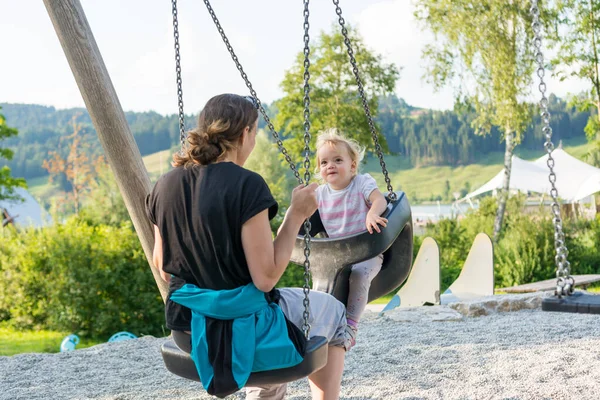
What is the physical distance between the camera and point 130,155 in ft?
12.1

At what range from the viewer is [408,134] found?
84500mm

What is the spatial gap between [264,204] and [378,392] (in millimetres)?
2039

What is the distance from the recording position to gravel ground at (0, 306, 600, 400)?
3.67 m

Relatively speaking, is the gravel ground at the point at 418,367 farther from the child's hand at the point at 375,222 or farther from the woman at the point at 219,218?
the woman at the point at 219,218

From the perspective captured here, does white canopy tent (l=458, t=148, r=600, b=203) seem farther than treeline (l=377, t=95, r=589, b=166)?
No

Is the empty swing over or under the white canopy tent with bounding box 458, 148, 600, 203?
over

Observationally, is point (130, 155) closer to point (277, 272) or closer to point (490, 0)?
point (277, 272)

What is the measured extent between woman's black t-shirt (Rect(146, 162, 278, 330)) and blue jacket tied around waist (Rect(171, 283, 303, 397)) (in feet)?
0.15

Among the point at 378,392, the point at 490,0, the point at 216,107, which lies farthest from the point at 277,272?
the point at 490,0

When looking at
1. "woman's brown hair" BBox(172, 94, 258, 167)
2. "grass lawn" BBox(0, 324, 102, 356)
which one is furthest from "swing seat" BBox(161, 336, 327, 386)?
"grass lawn" BBox(0, 324, 102, 356)

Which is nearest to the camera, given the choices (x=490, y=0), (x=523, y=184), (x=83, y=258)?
(x=83, y=258)

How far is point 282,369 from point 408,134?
275ft

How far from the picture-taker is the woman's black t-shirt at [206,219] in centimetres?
192

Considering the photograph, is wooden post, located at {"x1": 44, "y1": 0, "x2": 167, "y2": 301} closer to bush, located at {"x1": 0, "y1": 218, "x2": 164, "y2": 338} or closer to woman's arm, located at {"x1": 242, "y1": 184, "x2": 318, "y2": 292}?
woman's arm, located at {"x1": 242, "y1": 184, "x2": 318, "y2": 292}
